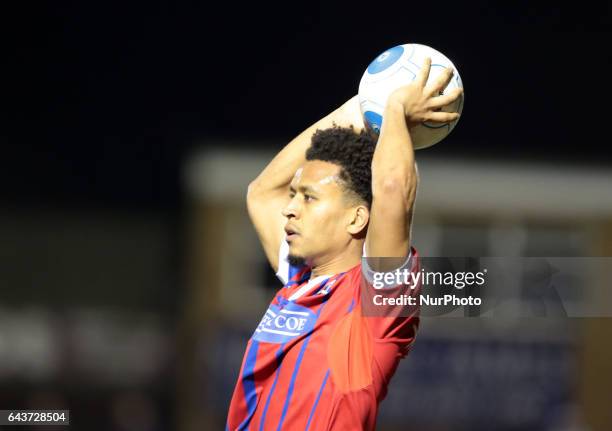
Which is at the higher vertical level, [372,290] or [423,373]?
[372,290]

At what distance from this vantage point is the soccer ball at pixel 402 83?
237 centimetres

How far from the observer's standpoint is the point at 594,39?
29.7ft

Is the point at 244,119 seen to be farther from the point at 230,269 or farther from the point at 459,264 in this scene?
the point at 459,264

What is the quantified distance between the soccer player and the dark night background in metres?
6.40

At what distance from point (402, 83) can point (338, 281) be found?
1.68 feet

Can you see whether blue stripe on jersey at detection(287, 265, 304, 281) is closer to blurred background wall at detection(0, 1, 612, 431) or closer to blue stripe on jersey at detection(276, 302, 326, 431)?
blue stripe on jersey at detection(276, 302, 326, 431)

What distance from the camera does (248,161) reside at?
356 inches

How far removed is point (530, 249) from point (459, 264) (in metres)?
6.47

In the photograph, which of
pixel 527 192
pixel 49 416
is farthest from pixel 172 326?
pixel 527 192

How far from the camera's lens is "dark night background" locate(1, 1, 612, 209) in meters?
8.91

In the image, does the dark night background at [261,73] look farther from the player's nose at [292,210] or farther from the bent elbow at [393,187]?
the bent elbow at [393,187]

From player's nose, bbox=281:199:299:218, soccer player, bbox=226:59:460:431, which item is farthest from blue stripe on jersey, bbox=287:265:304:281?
player's nose, bbox=281:199:299:218

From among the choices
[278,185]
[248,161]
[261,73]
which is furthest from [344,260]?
[261,73]

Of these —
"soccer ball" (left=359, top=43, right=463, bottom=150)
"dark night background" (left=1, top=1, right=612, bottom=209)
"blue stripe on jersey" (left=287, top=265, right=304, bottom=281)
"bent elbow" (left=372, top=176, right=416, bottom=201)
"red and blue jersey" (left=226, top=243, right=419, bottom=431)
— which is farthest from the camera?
"dark night background" (left=1, top=1, right=612, bottom=209)
